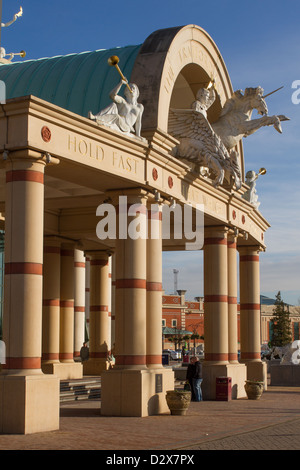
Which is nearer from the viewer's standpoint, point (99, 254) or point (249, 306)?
point (249, 306)

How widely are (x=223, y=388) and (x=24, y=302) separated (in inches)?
433

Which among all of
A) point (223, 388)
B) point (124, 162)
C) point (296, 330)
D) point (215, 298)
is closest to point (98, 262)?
point (215, 298)

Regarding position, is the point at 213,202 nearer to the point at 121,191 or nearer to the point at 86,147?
the point at 121,191

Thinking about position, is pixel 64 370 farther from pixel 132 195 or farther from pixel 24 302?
pixel 24 302

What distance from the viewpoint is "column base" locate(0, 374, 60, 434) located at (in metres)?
15.1

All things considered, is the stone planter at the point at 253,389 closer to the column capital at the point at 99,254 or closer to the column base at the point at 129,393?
the column base at the point at 129,393

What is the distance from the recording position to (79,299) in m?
37.7

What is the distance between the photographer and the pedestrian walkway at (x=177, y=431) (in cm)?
1372

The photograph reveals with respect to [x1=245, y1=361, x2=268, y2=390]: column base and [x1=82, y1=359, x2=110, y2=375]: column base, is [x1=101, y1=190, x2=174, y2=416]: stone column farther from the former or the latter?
[x1=82, y1=359, x2=110, y2=375]: column base

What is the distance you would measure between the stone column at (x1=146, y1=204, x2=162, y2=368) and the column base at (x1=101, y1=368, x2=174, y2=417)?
102 cm

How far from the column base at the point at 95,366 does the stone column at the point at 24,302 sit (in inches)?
611

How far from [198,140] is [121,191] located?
14.0ft

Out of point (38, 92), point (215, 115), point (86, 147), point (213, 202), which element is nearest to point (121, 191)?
point (86, 147)

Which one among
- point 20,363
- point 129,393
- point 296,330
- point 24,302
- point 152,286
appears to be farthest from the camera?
point 296,330
